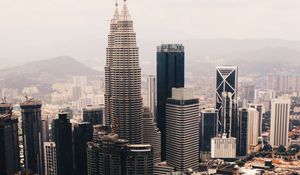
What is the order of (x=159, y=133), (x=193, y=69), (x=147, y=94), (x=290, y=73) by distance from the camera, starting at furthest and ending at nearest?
(x=290, y=73)
(x=193, y=69)
(x=147, y=94)
(x=159, y=133)

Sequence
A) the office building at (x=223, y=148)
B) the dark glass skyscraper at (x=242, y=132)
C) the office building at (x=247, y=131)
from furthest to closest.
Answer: the office building at (x=247, y=131), the dark glass skyscraper at (x=242, y=132), the office building at (x=223, y=148)

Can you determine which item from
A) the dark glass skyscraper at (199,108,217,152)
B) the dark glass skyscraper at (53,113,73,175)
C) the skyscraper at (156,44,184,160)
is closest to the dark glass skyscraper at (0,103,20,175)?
the dark glass skyscraper at (53,113,73,175)

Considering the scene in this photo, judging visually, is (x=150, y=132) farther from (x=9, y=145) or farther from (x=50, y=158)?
(x=9, y=145)

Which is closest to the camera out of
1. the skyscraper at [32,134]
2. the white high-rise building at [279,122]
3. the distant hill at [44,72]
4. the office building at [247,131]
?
the skyscraper at [32,134]

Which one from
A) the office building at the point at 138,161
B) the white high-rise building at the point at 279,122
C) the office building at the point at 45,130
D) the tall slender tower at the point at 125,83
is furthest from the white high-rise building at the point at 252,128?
the office building at the point at 45,130

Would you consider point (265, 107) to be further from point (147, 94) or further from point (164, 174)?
point (164, 174)

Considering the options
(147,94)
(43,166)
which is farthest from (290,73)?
(43,166)

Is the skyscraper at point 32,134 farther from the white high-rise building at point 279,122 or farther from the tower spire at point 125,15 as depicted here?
the white high-rise building at point 279,122

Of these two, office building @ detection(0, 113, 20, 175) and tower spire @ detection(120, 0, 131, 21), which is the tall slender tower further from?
office building @ detection(0, 113, 20, 175)
